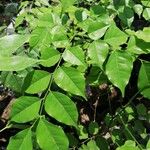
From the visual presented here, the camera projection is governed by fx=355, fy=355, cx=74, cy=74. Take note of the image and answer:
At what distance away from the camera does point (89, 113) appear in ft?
9.28

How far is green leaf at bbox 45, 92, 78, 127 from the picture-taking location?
1191mm

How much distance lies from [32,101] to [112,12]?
0.79 m

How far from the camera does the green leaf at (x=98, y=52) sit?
1.31 metres

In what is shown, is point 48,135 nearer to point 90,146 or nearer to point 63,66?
point 63,66

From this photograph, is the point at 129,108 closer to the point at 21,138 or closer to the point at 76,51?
the point at 76,51

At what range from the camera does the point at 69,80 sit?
125 centimetres

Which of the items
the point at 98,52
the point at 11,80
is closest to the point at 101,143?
the point at 11,80

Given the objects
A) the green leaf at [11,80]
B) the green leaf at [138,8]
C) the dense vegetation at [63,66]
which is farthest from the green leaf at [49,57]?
the green leaf at [138,8]

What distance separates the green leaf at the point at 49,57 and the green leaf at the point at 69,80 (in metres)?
0.05

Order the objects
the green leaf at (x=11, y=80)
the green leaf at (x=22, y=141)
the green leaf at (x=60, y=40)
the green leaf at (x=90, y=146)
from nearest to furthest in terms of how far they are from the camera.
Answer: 1. the green leaf at (x=22, y=141)
2. the green leaf at (x=60, y=40)
3. the green leaf at (x=11, y=80)
4. the green leaf at (x=90, y=146)

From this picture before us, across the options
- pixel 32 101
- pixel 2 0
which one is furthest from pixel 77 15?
pixel 2 0

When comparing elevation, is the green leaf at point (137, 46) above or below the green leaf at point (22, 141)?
above

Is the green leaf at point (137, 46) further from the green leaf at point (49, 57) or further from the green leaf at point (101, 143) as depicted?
the green leaf at point (101, 143)

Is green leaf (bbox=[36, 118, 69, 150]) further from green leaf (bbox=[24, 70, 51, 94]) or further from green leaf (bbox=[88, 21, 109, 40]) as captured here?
green leaf (bbox=[88, 21, 109, 40])
